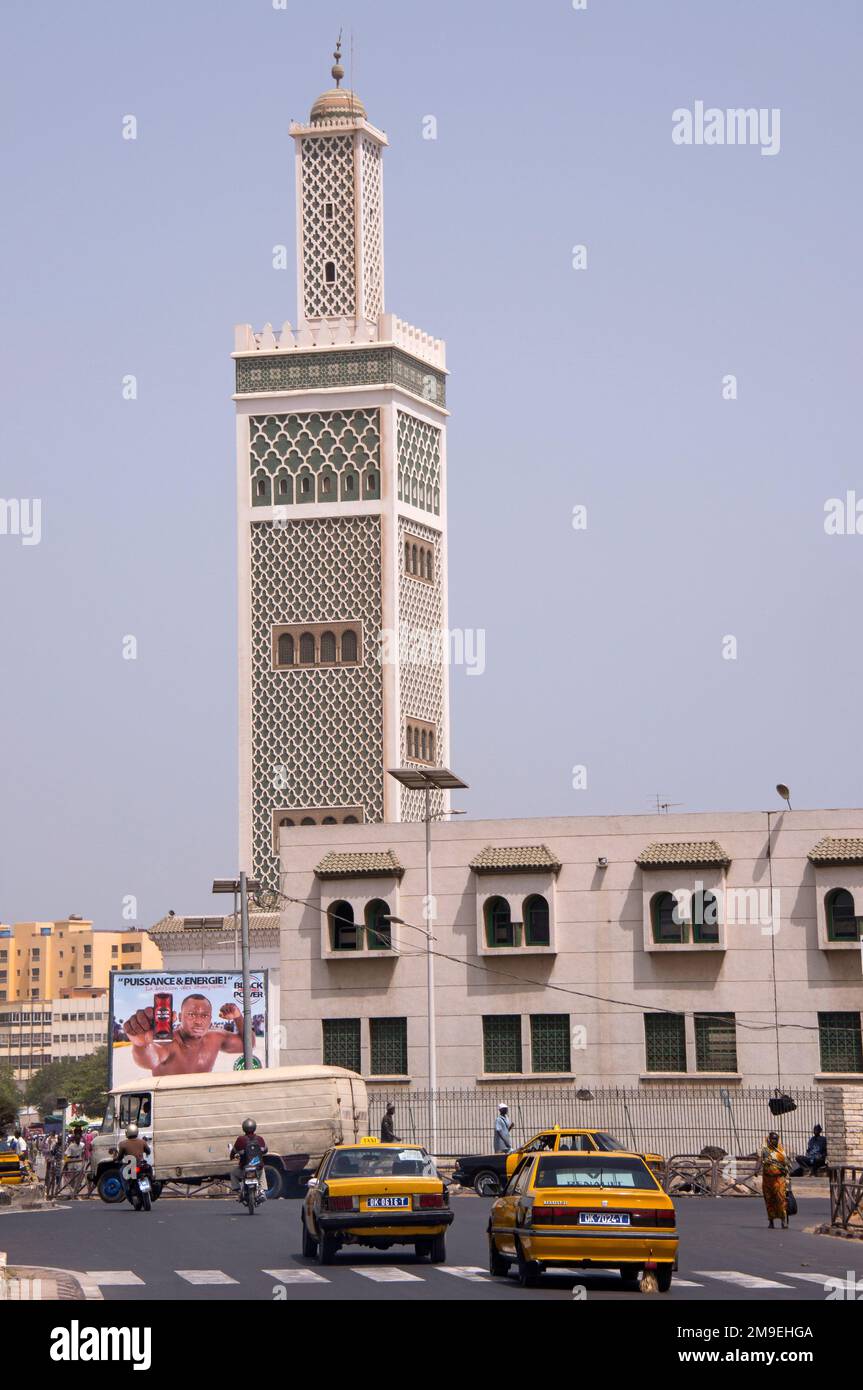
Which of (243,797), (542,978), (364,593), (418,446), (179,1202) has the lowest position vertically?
(179,1202)

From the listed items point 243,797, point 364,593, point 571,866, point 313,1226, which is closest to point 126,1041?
point 243,797

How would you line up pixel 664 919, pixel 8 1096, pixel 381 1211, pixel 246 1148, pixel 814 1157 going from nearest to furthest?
pixel 381 1211, pixel 246 1148, pixel 814 1157, pixel 664 919, pixel 8 1096

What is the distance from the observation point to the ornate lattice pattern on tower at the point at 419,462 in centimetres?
8438

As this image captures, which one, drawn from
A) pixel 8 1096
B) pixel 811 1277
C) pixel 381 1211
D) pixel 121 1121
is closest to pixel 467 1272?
pixel 381 1211

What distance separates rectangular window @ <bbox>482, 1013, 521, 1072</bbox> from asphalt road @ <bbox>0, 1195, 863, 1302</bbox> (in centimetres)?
1628

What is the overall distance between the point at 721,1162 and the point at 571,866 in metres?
11.0

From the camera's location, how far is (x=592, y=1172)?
2147cm

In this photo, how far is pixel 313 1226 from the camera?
25.1m

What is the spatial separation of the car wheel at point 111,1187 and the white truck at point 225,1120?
4.03ft

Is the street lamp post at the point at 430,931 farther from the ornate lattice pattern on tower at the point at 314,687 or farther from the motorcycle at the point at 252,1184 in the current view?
the ornate lattice pattern on tower at the point at 314,687

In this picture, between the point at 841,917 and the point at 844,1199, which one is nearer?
the point at 844,1199

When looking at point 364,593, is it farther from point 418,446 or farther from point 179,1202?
point 179,1202

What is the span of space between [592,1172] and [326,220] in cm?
6794

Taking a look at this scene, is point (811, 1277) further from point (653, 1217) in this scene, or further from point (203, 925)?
point (203, 925)
